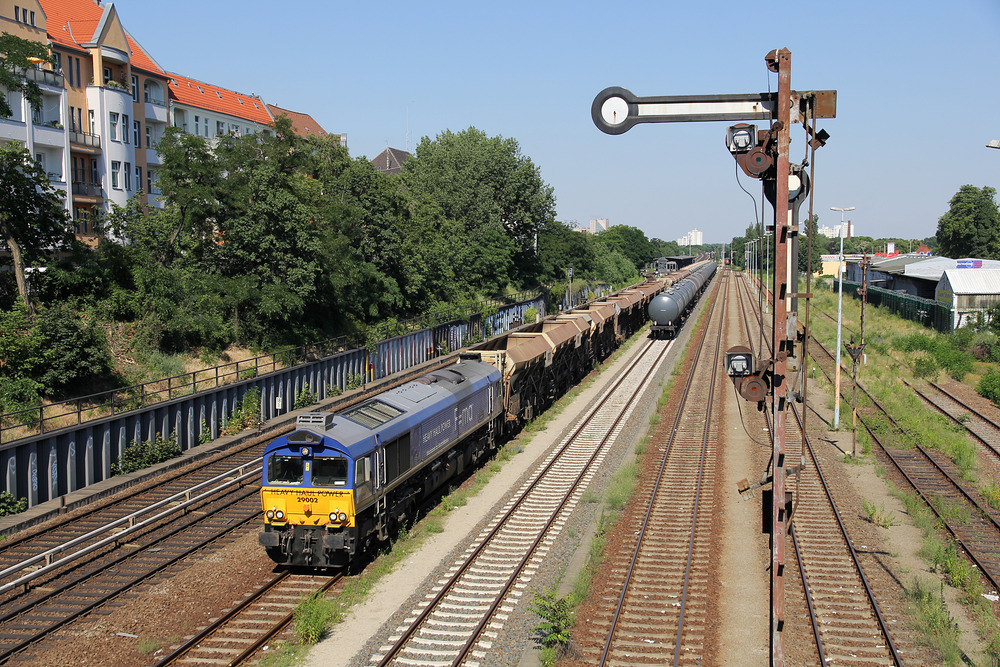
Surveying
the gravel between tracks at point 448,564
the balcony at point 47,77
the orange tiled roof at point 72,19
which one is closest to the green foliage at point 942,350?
the gravel between tracks at point 448,564

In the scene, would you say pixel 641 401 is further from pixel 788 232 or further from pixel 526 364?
pixel 788 232

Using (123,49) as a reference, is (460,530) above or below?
below

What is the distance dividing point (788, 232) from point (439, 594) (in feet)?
31.4

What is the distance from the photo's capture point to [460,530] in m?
18.8

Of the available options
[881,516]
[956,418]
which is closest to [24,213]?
[881,516]

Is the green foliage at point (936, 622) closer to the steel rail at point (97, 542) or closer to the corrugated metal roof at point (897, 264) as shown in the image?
the steel rail at point (97, 542)

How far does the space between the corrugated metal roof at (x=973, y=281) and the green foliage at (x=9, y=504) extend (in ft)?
180

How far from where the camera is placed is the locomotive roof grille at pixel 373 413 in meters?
16.4

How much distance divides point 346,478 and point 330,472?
0.35m

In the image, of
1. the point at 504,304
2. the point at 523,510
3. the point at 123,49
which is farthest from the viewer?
the point at 504,304

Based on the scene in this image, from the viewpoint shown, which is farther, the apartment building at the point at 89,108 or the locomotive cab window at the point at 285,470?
the apartment building at the point at 89,108

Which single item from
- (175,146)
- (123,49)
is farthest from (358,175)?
(123,49)

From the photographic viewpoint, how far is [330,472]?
15.0m

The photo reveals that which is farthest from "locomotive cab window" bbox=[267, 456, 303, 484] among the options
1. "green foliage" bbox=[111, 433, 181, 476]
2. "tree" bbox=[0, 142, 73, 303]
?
"tree" bbox=[0, 142, 73, 303]
